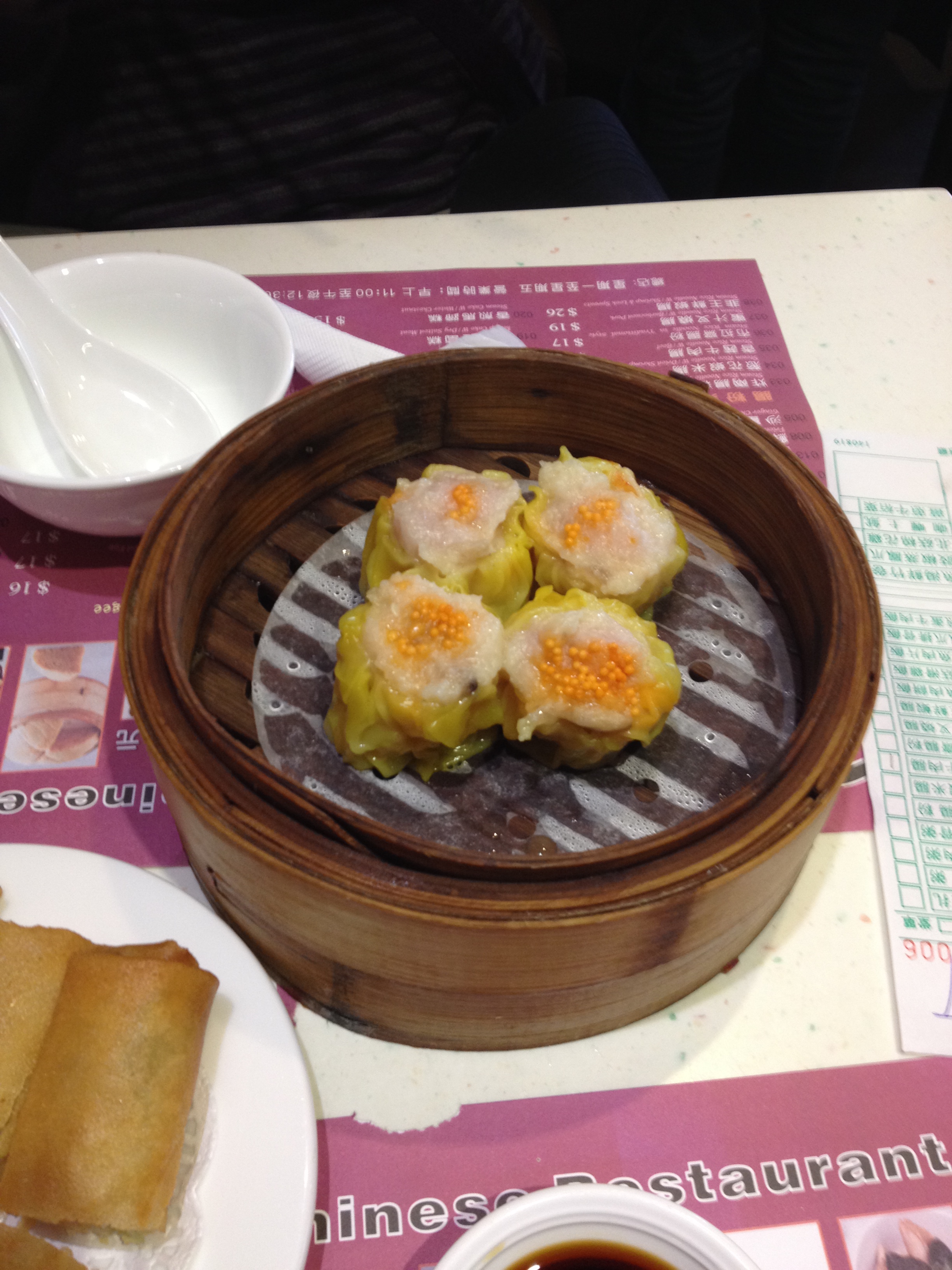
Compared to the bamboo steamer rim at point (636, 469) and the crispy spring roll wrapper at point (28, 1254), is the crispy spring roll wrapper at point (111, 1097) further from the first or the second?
the bamboo steamer rim at point (636, 469)

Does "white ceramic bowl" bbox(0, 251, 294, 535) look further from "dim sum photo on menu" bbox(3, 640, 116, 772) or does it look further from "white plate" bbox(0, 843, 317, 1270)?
"white plate" bbox(0, 843, 317, 1270)

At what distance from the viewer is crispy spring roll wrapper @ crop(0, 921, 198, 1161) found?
89 centimetres

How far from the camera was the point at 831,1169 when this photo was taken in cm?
101

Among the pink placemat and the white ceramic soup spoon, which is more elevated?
the white ceramic soup spoon

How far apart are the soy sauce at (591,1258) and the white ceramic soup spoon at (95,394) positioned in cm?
116

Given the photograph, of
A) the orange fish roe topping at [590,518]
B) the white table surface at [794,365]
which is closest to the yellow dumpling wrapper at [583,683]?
the orange fish roe topping at [590,518]

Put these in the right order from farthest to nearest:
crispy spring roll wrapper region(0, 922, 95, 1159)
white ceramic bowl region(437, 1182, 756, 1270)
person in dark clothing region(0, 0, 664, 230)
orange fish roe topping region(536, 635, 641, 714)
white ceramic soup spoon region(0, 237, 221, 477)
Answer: person in dark clothing region(0, 0, 664, 230) < white ceramic soup spoon region(0, 237, 221, 477) < orange fish roe topping region(536, 635, 641, 714) < crispy spring roll wrapper region(0, 922, 95, 1159) < white ceramic bowl region(437, 1182, 756, 1270)

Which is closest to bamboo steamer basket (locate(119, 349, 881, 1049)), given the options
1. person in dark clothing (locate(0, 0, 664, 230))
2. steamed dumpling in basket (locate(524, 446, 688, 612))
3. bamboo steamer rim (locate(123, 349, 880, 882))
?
bamboo steamer rim (locate(123, 349, 880, 882))

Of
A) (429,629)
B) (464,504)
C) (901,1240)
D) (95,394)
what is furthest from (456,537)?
(901,1240)

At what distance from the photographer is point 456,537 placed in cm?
118

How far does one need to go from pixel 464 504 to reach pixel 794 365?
3.16 ft

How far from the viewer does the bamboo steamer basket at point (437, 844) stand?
0.85m

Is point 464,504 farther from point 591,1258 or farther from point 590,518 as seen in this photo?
point 591,1258

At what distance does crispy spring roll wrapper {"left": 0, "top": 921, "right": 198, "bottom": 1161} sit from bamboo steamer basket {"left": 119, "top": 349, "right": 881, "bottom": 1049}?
0.42 ft
